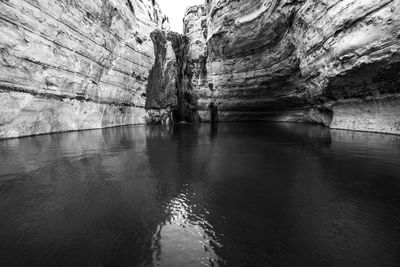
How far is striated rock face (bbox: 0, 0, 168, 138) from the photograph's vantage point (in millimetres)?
13961

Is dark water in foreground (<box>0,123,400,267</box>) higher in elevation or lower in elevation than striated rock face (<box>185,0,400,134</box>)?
lower

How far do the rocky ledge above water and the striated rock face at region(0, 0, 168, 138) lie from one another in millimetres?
79

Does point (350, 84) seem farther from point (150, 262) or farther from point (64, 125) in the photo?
point (64, 125)

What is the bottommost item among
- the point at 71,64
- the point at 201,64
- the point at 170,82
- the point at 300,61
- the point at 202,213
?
the point at 202,213

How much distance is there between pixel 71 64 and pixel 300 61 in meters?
20.6

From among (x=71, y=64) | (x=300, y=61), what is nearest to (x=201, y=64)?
(x=300, y=61)

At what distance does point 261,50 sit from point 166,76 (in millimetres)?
14975

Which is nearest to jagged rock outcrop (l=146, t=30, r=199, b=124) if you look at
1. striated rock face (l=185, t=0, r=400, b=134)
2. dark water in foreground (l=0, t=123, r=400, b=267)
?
striated rock face (l=185, t=0, r=400, b=134)

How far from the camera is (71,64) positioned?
18.6 metres

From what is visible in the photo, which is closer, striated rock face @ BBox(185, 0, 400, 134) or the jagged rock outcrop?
striated rock face @ BBox(185, 0, 400, 134)

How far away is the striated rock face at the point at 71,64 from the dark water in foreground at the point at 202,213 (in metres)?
9.03

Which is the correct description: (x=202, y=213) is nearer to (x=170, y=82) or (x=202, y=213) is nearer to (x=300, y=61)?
(x=300, y=61)

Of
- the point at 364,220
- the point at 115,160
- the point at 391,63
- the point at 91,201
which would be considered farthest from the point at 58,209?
the point at 391,63

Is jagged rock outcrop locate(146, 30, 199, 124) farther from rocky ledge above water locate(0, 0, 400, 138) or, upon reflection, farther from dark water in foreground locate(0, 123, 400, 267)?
dark water in foreground locate(0, 123, 400, 267)
